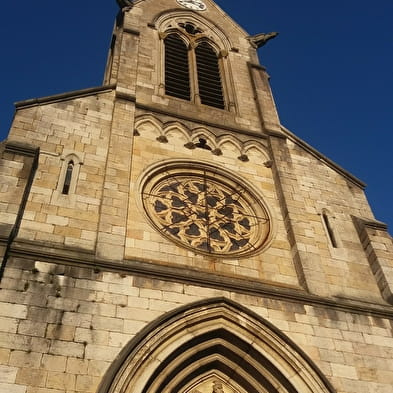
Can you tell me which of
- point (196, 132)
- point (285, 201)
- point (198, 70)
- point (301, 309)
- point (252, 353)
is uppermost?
point (198, 70)

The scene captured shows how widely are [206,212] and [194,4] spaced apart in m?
11.8

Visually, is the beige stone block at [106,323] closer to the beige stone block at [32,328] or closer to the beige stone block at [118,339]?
the beige stone block at [118,339]

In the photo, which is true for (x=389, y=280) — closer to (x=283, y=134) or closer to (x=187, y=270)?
(x=187, y=270)

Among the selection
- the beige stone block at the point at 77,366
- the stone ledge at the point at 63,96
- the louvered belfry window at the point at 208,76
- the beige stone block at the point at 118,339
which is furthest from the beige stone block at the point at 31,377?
the louvered belfry window at the point at 208,76

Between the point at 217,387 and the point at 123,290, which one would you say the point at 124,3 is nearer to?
the point at 123,290

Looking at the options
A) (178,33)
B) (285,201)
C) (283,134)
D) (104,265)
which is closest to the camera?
(104,265)

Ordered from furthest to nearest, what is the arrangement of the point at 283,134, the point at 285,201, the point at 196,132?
the point at 283,134 → the point at 196,132 → the point at 285,201

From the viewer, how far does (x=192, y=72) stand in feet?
55.1

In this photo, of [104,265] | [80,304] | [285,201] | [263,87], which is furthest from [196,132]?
[80,304]

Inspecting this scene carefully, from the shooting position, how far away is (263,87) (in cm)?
1656

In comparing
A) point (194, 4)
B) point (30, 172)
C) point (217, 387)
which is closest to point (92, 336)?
point (217, 387)

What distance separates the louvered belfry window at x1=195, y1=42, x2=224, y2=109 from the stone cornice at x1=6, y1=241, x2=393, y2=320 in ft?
23.9

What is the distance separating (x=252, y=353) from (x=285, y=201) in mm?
4132

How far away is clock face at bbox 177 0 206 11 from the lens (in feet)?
66.3
